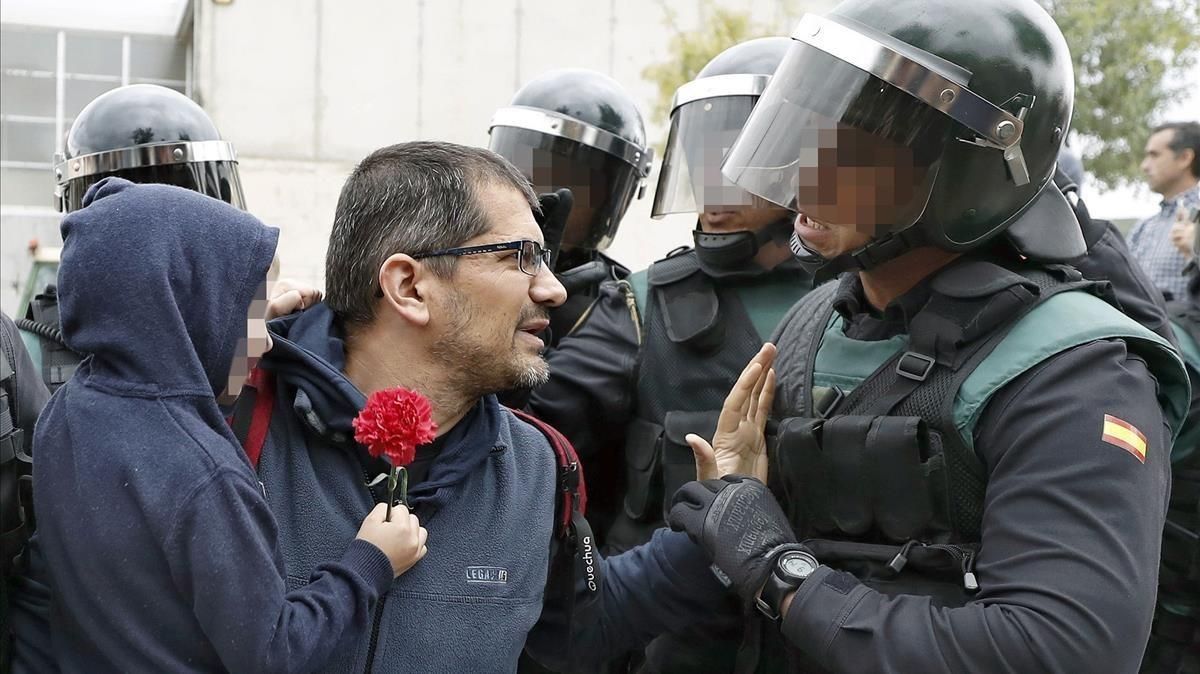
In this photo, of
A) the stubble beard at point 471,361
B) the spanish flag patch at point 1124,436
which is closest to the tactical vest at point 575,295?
the stubble beard at point 471,361

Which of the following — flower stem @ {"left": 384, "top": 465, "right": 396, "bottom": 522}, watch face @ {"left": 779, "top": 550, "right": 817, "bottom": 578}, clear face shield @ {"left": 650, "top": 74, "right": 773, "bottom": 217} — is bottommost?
watch face @ {"left": 779, "top": 550, "right": 817, "bottom": 578}

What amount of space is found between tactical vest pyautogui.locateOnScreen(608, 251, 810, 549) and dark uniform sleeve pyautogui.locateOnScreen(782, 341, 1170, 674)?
1.11 m

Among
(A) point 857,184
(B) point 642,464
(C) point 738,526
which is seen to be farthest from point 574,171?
(C) point 738,526

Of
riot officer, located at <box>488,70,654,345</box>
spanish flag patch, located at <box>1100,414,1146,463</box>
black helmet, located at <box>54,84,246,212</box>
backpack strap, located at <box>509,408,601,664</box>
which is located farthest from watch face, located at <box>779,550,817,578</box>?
black helmet, located at <box>54,84,246,212</box>

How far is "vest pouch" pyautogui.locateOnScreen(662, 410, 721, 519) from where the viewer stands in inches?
121

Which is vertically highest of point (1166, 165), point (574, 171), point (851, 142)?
point (851, 142)

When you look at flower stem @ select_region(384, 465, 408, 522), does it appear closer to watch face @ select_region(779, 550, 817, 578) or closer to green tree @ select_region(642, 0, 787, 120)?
watch face @ select_region(779, 550, 817, 578)

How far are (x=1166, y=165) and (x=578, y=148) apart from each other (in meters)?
5.19

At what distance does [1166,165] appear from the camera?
7.71m

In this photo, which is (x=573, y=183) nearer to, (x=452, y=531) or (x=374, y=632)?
(x=452, y=531)

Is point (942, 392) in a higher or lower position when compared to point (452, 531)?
higher

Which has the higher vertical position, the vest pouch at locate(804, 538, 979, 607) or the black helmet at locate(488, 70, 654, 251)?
the black helmet at locate(488, 70, 654, 251)

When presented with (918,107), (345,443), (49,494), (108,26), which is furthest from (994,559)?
(108,26)

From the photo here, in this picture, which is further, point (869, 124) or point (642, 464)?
point (642, 464)
